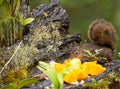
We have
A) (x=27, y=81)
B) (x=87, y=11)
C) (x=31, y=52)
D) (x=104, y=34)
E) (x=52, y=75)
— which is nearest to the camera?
(x=52, y=75)

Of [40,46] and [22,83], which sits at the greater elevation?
[40,46]

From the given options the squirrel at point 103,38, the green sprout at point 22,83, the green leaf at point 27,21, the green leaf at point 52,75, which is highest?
the green leaf at point 27,21

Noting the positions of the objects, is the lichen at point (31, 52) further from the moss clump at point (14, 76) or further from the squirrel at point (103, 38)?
the squirrel at point (103, 38)

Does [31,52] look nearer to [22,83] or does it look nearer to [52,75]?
[22,83]

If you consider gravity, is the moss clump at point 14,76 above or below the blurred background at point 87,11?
below

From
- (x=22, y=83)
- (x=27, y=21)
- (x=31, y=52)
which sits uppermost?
(x=27, y=21)

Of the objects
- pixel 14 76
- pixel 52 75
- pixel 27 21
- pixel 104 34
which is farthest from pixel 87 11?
pixel 52 75

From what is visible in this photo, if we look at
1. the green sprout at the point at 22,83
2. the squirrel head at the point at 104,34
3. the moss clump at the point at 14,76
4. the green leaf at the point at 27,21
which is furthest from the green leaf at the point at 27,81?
the squirrel head at the point at 104,34

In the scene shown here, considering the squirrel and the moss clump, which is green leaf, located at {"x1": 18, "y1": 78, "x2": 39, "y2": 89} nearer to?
the moss clump
